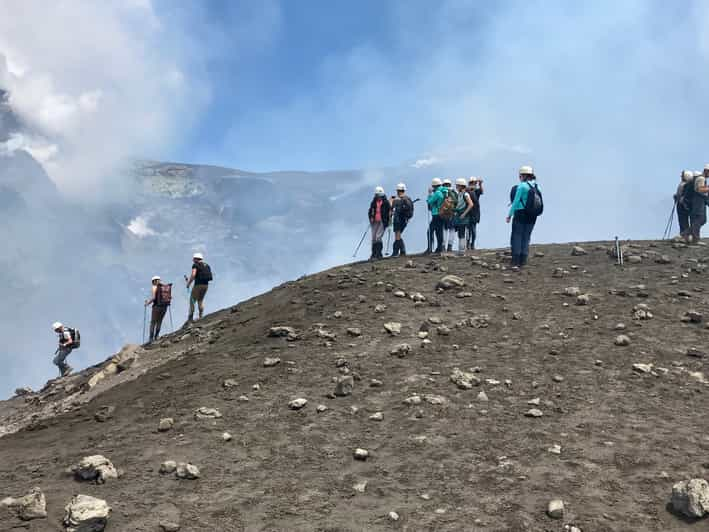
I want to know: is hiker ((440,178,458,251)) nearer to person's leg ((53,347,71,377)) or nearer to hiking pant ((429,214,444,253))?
hiking pant ((429,214,444,253))

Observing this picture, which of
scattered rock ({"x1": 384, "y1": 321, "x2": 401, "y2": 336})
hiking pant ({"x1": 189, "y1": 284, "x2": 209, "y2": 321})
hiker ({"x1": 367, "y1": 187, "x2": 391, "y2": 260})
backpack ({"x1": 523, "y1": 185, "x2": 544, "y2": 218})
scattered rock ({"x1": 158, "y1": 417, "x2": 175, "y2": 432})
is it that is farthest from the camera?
hiker ({"x1": 367, "y1": 187, "x2": 391, "y2": 260})

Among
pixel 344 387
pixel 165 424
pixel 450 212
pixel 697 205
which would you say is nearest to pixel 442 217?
pixel 450 212

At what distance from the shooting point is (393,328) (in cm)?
1348

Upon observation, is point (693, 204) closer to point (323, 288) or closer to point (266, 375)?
point (323, 288)

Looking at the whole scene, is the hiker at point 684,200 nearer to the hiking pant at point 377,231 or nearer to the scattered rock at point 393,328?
the hiking pant at point 377,231

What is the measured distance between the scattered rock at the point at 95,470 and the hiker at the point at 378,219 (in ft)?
47.5

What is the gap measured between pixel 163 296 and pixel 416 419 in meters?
14.6

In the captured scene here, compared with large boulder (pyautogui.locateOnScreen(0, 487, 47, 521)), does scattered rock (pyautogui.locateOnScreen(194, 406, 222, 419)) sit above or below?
above

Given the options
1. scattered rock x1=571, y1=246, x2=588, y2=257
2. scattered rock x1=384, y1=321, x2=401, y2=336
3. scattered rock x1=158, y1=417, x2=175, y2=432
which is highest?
scattered rock x1=571, y1=246, x2=588, y2=257

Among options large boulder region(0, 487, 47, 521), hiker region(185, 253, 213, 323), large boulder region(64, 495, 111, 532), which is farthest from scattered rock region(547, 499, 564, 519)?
hiker region(185, 253, 213, 323)

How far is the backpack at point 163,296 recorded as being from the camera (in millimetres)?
21219

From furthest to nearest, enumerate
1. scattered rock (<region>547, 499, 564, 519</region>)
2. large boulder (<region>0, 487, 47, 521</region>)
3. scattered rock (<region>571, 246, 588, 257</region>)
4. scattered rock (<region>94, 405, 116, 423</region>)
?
1. scattered rock (<region>571, 246, 588, 257</region>)
2. scattered rock (<region>94, 405, 116, 423</region>)
3. large boulder (<region>0, 487, 47, 521</region>)
4. scattered rock (<region>547, 499, 564, 519</region>)

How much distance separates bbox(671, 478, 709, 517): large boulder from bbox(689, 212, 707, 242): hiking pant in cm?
1668

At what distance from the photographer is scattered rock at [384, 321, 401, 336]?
525 inches
